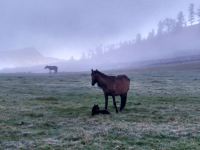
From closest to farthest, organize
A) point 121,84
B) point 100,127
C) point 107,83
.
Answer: point 100,127, point 107,83, point 121,84

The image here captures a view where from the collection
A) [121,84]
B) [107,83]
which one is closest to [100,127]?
[107,83]

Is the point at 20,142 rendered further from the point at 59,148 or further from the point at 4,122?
the point at 4,122

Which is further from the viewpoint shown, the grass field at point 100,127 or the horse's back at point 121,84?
the horse's back at point 121,84

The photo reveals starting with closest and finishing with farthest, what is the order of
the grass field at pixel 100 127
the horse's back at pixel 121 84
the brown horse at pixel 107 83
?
the grass field at pixel 100 127, the brown horse at pixel 107 83, the horse's back at pixel 121 84

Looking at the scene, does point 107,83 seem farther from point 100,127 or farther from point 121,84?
point 100,127

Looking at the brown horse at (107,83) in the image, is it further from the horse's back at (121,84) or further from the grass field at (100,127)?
the grass field at (100,127)

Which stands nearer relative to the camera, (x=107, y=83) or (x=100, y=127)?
(x=100, y=127)

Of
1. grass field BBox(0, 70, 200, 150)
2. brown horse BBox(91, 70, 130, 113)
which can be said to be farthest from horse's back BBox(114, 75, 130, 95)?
grass field BBox(0, 70, 200, 150)

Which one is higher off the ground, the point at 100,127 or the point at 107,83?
the point at 107,83

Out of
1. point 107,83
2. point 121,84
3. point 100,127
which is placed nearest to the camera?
point 100,127

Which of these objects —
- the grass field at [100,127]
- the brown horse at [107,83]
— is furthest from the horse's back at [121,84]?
the grass field at [100,127]

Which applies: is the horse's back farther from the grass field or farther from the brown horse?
the grass field

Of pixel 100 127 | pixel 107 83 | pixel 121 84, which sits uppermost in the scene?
pixel 107 83

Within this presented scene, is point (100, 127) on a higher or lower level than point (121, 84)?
lower
